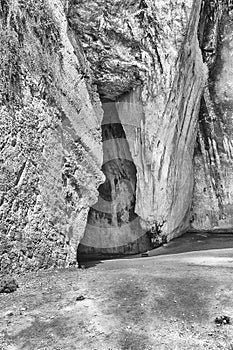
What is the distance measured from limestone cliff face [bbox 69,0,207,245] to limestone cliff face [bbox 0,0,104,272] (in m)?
2.44

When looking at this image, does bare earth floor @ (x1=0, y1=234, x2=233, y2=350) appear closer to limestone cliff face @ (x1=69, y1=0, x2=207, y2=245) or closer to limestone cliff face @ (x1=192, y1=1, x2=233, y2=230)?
limestone cliff face @ (x1=69, y1=0, x2=207, y2=245)

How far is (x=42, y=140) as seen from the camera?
18.0 metres

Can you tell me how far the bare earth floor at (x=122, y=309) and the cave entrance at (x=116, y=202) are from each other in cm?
837

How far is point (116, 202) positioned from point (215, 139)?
10.2 meters

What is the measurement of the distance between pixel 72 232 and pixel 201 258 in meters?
7.19

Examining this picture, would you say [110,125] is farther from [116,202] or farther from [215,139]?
[215,139]

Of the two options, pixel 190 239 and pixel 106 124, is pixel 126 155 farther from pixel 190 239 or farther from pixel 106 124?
pixel 190 239

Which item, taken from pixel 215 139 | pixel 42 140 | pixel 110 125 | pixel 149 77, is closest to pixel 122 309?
pixel 42 140

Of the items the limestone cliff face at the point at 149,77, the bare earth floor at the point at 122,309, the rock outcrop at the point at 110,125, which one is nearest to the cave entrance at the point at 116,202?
the rock outcrop at the point at 110,125

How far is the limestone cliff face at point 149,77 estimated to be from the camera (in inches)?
900

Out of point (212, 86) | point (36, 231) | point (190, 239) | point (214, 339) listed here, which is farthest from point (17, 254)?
point (212, 86)

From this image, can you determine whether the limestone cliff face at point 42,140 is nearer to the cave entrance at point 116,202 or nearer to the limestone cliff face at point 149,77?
the limestone cliff face at point 149,77

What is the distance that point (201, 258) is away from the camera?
19766mm

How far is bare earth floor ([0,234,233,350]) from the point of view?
35.2 feet
